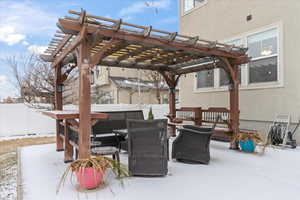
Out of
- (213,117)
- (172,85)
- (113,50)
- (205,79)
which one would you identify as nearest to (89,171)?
(113,50)

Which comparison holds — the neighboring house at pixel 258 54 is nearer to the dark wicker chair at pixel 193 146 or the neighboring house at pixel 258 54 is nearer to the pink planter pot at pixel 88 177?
the dark wicker chair at pixel 193 146

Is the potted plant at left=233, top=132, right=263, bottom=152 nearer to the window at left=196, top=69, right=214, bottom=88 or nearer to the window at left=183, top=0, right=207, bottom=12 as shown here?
the window at left=196, top=69, right=214, bottom=88

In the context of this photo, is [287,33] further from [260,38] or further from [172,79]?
[172,79]

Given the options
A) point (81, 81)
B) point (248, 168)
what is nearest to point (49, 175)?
point (81, 81)

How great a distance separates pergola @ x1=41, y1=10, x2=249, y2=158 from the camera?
139 inches

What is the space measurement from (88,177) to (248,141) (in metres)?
3.91

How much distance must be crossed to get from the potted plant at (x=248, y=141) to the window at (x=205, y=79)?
3217 mm

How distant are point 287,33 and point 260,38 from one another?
0.82m

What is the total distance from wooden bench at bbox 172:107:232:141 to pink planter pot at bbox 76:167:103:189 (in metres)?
3.69

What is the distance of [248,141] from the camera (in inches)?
204

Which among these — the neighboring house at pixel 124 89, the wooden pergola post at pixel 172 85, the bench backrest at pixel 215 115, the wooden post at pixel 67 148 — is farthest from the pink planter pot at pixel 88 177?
the neighboring house at pixel 124 89

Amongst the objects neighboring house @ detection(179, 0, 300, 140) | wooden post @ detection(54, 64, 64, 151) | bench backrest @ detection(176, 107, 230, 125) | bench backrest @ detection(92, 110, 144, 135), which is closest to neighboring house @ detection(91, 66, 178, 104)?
neighboring house @ detection(179, 0, 300, 140)

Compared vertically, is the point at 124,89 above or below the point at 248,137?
above

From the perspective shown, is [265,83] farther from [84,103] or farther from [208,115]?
[84,103]
